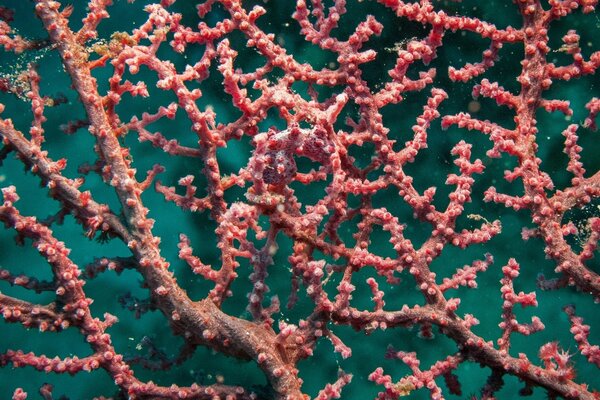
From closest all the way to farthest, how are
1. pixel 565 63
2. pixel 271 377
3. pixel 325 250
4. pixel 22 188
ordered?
pixel 271 377
pixel 325 250
pixel 565 63
pixel 22 188

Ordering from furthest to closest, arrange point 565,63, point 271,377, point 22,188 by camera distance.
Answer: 1. point 22,188
2. point 565,63
3. point 271,377

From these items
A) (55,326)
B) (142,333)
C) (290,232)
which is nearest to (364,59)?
(290,232)

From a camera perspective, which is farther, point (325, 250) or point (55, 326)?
point (325, 250)

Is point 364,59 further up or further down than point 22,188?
further down

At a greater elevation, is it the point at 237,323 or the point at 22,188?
the point at 22,188

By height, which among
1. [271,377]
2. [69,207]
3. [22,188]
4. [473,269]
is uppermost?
[22,188]

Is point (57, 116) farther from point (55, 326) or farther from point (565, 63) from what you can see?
point (565, 63)

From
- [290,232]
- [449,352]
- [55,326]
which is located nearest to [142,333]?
[55,326]

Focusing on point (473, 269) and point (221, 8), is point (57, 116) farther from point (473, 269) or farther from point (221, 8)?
point (473, 269)

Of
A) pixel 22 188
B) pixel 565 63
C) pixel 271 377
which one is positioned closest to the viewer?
pixel 271 377
